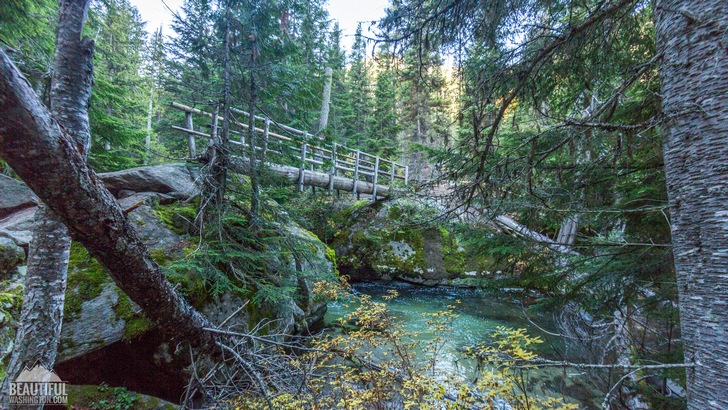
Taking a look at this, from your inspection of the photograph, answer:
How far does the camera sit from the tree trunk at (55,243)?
74.2 inches

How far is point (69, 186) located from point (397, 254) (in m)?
9.28

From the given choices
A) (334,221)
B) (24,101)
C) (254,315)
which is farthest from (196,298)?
(334,221)

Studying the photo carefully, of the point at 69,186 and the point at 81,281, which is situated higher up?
the point at 69,186

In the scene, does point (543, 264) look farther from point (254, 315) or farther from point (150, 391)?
point (150, 391)

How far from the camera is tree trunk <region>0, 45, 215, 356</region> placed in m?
1.03

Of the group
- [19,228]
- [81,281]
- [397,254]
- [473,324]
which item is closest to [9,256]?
[19,228]

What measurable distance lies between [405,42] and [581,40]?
144 cm

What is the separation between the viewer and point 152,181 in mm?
4586

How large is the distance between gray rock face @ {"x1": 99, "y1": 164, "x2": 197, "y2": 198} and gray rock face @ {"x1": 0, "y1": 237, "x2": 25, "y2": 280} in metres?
1.55

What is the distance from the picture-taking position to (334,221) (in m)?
10.7

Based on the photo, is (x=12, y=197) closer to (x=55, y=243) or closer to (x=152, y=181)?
(x=152, y=181)

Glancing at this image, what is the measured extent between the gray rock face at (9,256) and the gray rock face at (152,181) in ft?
5.08

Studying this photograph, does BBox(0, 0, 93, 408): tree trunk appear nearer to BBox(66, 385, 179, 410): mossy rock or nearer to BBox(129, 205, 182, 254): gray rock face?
BBox(66, 385, 179, 410): mossy rock

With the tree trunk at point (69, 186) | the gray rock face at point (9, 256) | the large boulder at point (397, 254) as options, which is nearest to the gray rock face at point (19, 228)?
the gray rock face at point (9, 256)
